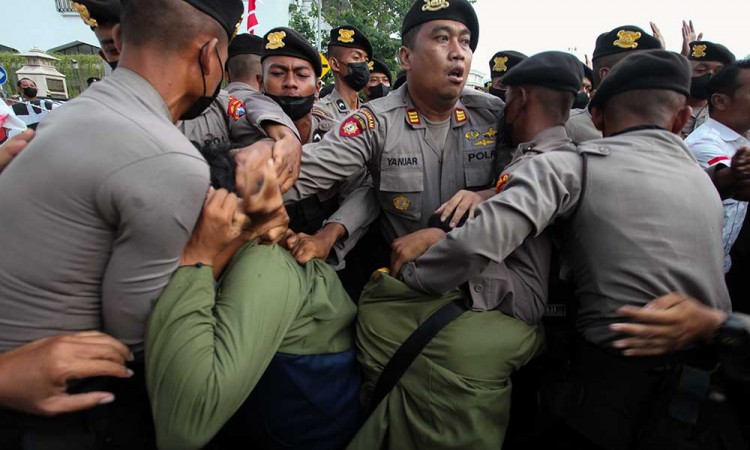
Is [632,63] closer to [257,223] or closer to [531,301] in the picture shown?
[531,301]

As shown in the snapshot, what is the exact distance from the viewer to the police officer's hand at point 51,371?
3.60 feet

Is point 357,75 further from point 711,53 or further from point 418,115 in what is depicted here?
point 711,53

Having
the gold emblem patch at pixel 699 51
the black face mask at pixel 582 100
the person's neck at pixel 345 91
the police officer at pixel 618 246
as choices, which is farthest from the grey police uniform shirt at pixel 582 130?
the person's neck at pixel 345 91

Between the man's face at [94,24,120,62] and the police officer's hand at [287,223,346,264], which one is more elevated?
the man's face at [94,24,120,62]

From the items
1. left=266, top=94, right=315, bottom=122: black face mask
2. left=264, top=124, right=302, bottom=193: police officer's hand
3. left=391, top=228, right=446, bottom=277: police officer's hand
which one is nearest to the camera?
left=264, top=124, right=302, bottom=193: police officer's hand

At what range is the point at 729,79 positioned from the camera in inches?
101

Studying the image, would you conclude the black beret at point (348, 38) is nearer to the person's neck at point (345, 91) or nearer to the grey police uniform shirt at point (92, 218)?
the person's neck at point (345, 91)

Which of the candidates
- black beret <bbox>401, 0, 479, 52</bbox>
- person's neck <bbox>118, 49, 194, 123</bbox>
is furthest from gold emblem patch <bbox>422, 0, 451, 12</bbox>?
person's neck <bbox>118, 49, 194, 123</bbox>

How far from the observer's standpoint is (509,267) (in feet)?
5.76

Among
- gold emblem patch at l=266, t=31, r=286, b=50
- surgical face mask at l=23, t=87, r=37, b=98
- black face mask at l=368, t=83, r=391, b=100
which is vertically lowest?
surgical face mask at l=23, t=87, r=37, b=98

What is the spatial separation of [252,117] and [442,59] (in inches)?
42.4

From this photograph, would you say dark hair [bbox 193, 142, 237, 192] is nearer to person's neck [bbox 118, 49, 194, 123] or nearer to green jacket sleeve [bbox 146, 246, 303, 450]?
person's neck [bbox 118, 49, 194, 123]

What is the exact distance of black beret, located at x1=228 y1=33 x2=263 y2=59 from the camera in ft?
11.1

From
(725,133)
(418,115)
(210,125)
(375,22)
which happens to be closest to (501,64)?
(725,133)
